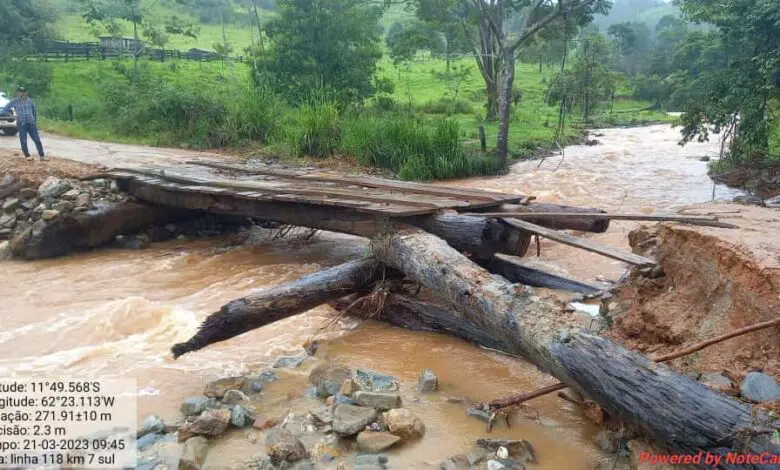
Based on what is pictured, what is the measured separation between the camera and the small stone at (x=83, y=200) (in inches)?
303

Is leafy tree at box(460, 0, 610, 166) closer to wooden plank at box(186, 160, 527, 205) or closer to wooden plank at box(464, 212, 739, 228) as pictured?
wooden plank at box(186, 160, 527, 205)

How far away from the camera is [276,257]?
759 cm

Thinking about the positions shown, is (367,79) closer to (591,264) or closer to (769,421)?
(591,264)

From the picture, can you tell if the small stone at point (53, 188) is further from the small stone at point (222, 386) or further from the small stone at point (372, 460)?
the small stone at point (372, 460)

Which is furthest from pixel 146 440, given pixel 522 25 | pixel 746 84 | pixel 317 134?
pixel 522 25

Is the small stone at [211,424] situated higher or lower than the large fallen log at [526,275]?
lower

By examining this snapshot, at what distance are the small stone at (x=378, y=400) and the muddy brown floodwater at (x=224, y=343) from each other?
A: 0.19m

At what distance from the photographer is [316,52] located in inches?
712

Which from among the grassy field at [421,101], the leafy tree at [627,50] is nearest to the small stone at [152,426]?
the grassy field at [421,101]

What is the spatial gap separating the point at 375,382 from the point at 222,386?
3.37 ft

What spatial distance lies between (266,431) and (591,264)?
4658 mm

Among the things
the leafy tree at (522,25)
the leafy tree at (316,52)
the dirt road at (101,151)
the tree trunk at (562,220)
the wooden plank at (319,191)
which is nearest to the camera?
the tree trunk at (562,220)

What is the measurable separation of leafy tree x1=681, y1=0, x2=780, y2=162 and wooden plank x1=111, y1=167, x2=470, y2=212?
6935 mm

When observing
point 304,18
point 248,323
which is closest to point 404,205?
point 248,323
